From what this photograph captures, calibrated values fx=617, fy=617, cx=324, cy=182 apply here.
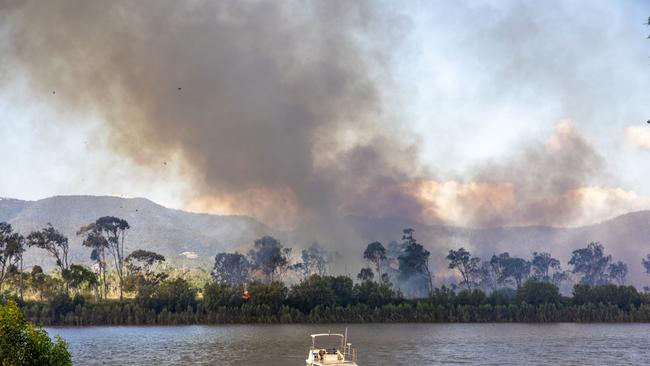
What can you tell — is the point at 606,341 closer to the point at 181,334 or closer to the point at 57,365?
the point at 181,334

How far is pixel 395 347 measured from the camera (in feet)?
412

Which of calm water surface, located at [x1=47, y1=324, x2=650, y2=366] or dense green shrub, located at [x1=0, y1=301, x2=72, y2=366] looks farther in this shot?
calm water surface, located at [x1=47, y1=324, x2=650, y2=366]

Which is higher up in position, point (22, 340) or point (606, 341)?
point (22, 340)

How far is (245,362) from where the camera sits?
103000 millimetres

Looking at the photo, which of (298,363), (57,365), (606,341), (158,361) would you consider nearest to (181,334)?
(158,361)

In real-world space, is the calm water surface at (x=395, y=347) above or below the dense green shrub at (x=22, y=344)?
below

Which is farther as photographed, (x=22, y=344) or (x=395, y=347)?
(x=395, y=347)

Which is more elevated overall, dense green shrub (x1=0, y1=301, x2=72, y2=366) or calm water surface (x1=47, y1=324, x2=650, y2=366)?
dense green shrub (x1=0, y1=301, x2=72, y2=366)

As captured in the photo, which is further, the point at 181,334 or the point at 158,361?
the point at 181,334

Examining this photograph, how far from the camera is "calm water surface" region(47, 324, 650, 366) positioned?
352 feet

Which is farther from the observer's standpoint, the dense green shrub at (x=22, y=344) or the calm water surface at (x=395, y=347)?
the calm water surface at (x=395, y=347)

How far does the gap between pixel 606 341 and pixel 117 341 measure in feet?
374

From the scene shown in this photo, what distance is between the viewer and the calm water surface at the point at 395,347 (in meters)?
107

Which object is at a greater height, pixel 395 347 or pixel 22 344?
pixel 22 344
